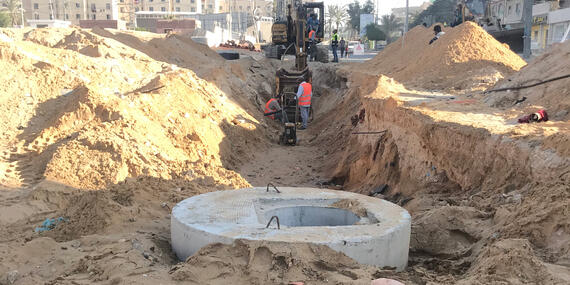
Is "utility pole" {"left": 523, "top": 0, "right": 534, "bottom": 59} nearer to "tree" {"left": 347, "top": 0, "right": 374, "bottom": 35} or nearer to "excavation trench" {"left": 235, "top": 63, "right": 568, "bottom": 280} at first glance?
"excavation trench" {"left": 235, "top": 63, "right": 568, "bottom": 280}

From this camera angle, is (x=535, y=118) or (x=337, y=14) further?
(x=337, y=14)

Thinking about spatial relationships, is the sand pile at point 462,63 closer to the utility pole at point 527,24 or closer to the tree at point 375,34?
the utility pole at point 527,24

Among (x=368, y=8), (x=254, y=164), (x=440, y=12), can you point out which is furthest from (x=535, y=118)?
(x=368, y=8)

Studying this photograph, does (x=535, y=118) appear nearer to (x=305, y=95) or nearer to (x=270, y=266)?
(x=270, y=266)

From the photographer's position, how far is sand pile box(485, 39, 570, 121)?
27.4 ft

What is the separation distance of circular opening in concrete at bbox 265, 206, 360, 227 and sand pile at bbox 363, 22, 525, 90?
8.48m

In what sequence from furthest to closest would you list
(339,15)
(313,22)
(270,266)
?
(339,15)
(313,22)
(270,266)

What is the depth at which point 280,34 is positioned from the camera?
21.0 m

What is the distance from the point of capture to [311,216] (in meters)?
5.90

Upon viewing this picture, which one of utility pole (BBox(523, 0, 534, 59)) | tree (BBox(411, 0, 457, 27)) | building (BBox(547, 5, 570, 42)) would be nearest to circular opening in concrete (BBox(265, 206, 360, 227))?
utility pole (BBox(523, 0, 534, 59))

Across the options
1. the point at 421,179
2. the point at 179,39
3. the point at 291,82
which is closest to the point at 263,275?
the point at 421,179

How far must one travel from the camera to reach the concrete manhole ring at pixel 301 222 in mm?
4434

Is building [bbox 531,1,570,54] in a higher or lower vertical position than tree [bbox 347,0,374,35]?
lower

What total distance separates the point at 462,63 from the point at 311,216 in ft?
35.3
